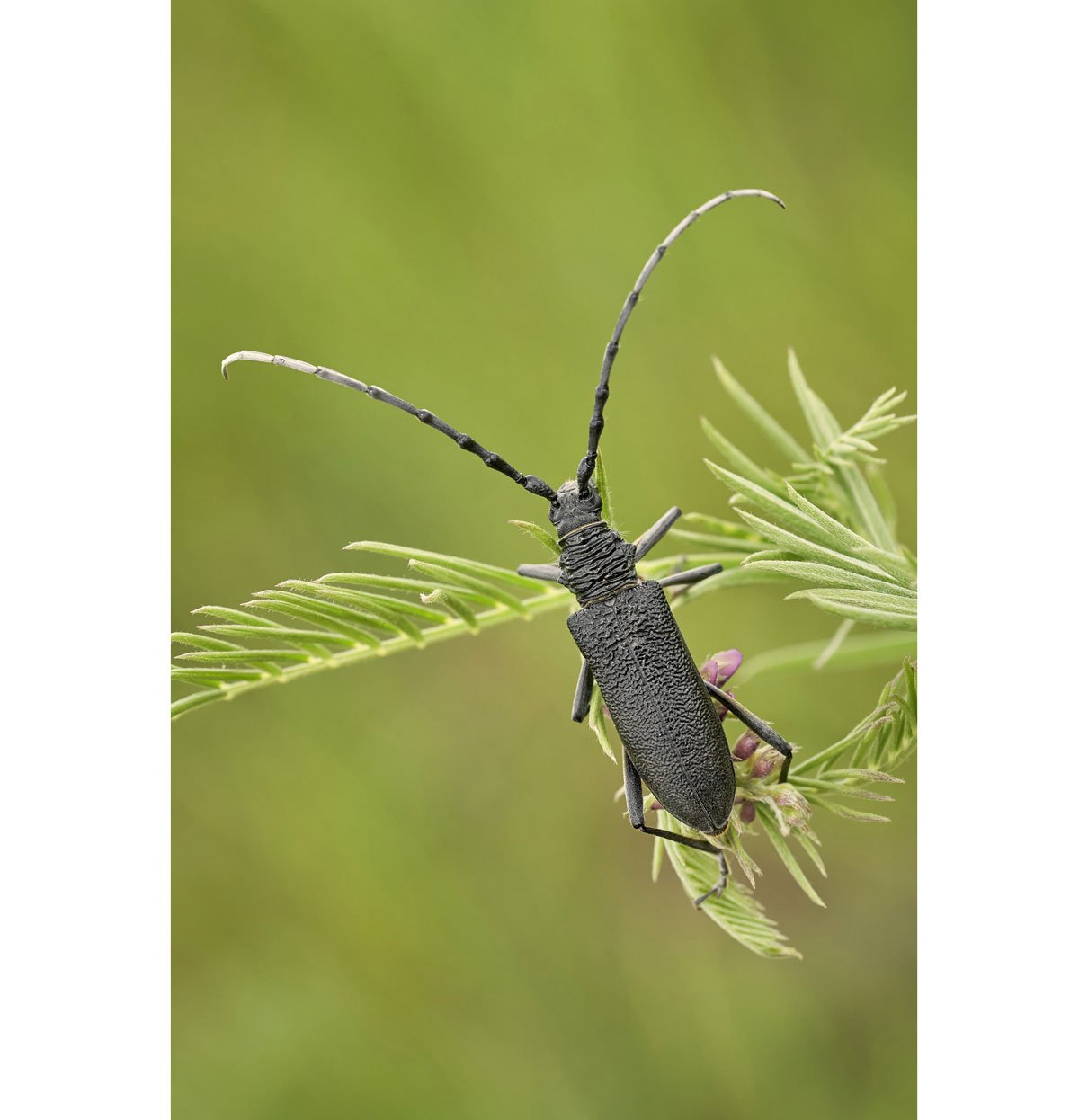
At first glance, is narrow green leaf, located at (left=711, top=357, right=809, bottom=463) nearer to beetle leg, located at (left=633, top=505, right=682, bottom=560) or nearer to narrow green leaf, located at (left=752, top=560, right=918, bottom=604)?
beetle leg, located at (left=633, top=505, right=682, bottom=560)

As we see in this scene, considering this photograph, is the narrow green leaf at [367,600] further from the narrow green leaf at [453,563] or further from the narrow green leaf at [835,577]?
the narrow green leaf at [835,577]

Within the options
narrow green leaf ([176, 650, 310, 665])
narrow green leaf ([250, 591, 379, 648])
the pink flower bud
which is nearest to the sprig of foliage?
the pink flower bud

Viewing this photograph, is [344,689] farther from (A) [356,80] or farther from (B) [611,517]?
(A) [356,80]

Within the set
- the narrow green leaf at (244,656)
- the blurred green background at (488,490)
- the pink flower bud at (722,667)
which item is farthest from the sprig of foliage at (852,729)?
the blurred green background at (488,490)

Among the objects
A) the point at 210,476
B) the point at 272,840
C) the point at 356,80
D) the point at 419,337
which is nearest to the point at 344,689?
the point at 272,840

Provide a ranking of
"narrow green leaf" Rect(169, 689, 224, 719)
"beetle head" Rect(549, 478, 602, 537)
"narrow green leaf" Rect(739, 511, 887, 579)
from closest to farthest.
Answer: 1. "narrow green leaf" Rect(739, 511, 887, 579)
2. "narrow green leaf" Rect(169, 689, 224, 719)
3. "beetle head" Rect(549, 478, 602, 537)

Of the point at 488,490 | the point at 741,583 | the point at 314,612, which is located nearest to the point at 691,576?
the point at 741,583
